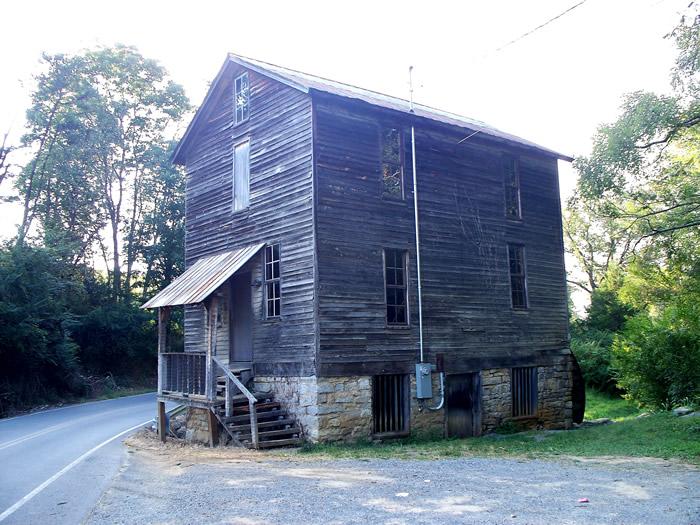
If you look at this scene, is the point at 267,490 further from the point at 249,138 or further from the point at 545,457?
the point at 249,138

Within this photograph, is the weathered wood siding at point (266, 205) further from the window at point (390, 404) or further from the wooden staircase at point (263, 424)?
the window at point (390, 404)

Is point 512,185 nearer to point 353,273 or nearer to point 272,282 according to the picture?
point 353,273

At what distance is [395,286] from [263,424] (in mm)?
4546

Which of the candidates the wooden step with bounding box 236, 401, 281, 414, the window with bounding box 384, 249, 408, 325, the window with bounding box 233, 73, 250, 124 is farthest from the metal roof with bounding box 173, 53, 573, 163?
the wooden step with bounding box 236, 401, 281, 414

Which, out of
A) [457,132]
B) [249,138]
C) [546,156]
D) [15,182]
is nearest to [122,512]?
[249,138]

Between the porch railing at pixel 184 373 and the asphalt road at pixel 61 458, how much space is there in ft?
A: 6.24

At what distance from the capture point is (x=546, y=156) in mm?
20766

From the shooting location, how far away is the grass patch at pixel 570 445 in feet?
43.7

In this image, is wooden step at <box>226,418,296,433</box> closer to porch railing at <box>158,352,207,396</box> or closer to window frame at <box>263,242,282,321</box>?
porch railing at <box>158,352,207,396</box>

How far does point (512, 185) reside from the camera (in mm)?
19797

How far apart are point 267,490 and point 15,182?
31.5m

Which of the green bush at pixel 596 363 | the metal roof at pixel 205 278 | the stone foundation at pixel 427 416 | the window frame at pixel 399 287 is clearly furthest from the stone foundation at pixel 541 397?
the green bush at pixel 596 363

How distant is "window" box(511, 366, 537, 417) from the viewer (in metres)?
19.0

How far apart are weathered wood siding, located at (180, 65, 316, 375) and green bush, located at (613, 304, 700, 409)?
33.8ft
